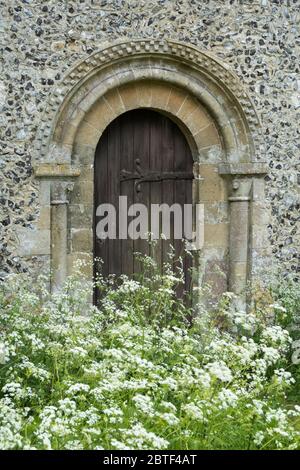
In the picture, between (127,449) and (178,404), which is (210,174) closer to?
(178,404)

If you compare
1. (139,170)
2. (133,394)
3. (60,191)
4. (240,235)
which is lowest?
(133,394)

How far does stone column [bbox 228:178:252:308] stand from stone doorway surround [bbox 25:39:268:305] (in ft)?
0.03

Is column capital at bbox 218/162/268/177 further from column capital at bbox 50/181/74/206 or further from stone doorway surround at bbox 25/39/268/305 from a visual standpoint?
column capital at bbox 50/181/74/206

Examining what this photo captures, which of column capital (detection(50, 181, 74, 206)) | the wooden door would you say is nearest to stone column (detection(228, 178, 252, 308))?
the wooden door

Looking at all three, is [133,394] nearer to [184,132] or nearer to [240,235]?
[240,235]

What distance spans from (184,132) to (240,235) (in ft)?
4.01

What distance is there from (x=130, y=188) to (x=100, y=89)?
1.10 m

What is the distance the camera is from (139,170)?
8.23 m

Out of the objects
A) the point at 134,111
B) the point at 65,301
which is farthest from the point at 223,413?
the point at 134,111

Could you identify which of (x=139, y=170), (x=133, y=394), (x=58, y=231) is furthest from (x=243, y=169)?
(x=133, y=394)

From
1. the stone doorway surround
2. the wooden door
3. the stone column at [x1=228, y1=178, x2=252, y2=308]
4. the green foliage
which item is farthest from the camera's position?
the stone column at [x1=228, y1=178, x2=252, y2=308]

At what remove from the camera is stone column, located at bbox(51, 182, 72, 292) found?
301 inches

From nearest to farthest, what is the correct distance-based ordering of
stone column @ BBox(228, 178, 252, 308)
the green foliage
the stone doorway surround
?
the green foliage → the stone doorway surround → stone column @ BBox(228, 178, 252, 308)
